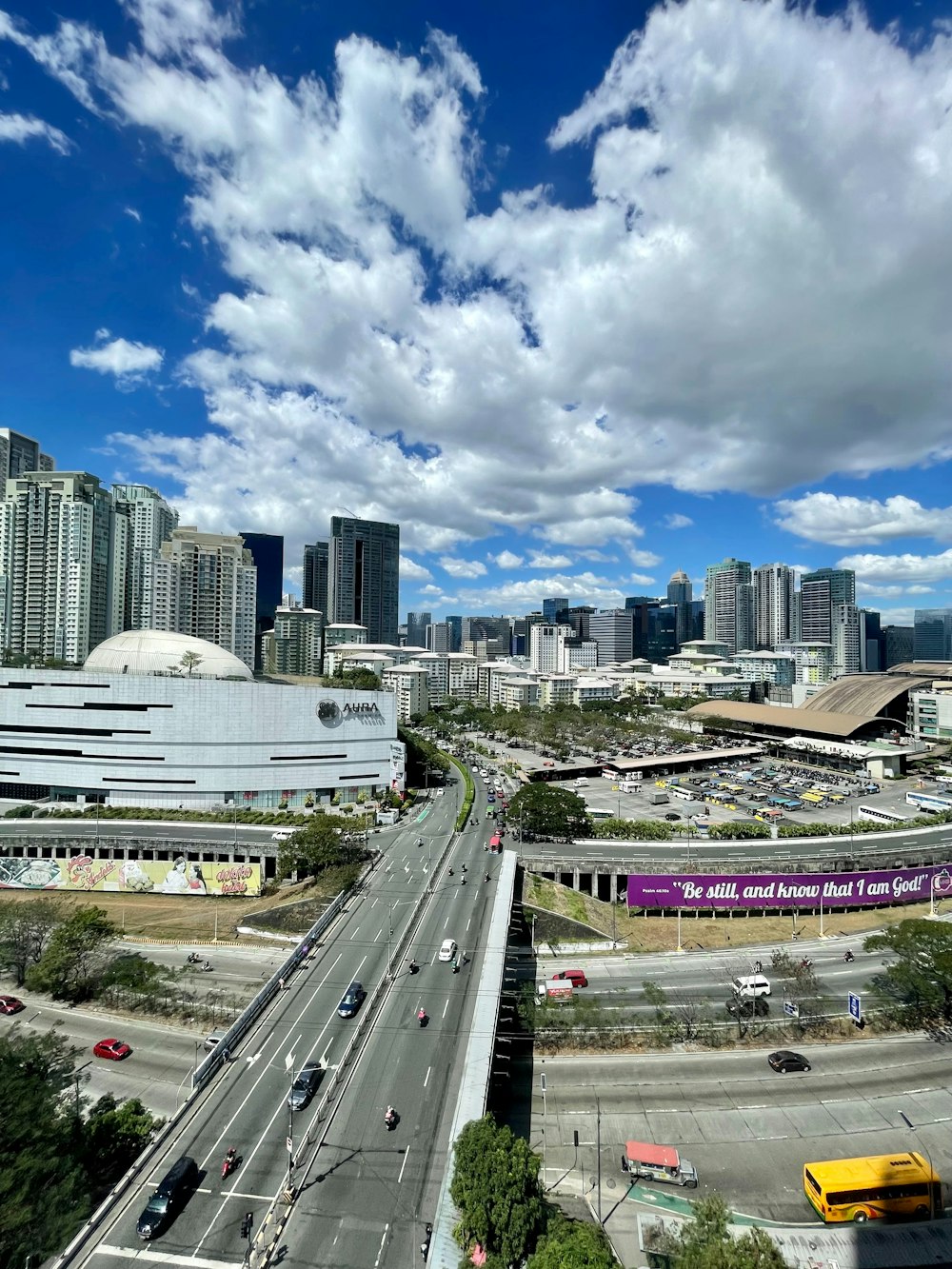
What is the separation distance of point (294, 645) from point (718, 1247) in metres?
181

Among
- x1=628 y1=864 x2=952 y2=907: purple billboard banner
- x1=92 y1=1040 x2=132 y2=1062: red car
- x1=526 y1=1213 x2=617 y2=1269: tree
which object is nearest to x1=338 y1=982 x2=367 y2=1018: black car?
x1=92 y1=1040 x2=132 y2=1062: red car

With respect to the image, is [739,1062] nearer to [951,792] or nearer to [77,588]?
[951,792]

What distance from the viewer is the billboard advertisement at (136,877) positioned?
5181 cm

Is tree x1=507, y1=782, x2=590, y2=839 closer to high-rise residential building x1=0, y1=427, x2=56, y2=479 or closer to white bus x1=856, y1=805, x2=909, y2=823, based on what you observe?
white bus x1=856, y1=805, x2=909, y2=823

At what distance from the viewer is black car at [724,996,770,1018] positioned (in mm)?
34031

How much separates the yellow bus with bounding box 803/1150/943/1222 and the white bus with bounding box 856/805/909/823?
50.8 meters

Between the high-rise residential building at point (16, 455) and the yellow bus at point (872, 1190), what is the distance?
155775 mm

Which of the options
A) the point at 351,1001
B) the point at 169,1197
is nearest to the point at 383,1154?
the point at 169,1197

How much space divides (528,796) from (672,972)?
22.8 m

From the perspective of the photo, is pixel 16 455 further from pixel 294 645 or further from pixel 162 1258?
pixel 162 1258

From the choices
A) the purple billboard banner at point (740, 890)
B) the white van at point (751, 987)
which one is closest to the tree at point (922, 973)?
the white van at point (751, 987)

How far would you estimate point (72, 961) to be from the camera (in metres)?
36.0

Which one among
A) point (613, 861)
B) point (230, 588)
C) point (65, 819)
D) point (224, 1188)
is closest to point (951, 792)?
point (613, 861)

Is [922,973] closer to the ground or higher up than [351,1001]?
closer to the ground
